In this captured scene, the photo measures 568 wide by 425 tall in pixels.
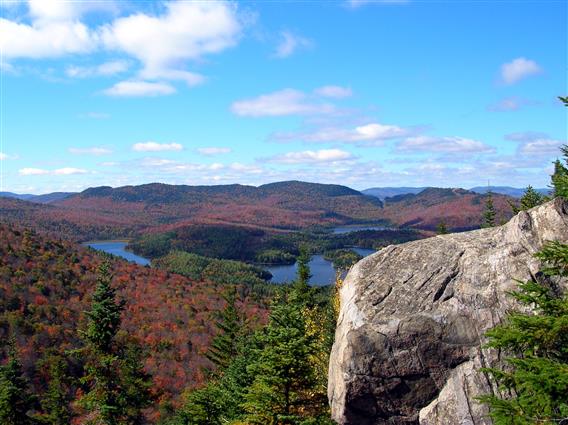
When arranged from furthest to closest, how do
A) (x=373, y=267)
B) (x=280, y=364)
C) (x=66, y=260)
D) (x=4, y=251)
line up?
(x=66, y=260), (x=4, y=251), (x=373, y=267), (x=280, y=364)

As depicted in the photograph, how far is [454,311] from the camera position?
57.4 feet

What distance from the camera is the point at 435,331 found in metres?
17.4

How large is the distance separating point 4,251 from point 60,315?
100 ft

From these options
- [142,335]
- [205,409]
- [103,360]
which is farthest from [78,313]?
[103,360]

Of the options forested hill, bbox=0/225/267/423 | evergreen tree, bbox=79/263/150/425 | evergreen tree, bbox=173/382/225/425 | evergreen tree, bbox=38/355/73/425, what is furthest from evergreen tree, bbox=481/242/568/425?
forested hill, bbox=0/225/267/423

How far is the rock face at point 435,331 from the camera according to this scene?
55.1 ft

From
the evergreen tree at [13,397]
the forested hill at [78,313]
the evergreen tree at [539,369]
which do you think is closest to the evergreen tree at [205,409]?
the evergreen tree at [13,397]

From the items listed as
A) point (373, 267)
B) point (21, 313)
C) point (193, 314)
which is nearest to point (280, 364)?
point (373, 267)

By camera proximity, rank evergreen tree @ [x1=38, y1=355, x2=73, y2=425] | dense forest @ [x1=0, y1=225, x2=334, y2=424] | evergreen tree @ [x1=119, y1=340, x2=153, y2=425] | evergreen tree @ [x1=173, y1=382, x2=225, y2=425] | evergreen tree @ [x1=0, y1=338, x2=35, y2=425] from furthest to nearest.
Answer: evergreen tree @ [x1=38, y1=355, x2=73, y2=425]
evergreen tree @ [x1=173, y1=382, x2=225, y2=425]
evergreen tree @ [x1=0, y1=338, x2=35, y2=425]
evergreen tree @ [x1=119, y1=340, x2=153, y2=425]
dense forest @ [x1=0, y1=225, x2=334, y2=424]

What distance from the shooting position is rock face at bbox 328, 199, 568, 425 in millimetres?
16781

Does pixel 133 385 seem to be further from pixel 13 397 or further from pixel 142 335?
pixel 142 335

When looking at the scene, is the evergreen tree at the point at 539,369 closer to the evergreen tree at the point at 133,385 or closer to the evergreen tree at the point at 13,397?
the evergreen tree at the point at 133,385

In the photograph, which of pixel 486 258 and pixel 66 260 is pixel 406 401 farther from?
pixel 66 260

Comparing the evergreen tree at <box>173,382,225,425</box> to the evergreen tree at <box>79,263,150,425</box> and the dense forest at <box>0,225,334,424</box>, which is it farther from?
the evergreen tree at <box>79,263,150,425</box>
